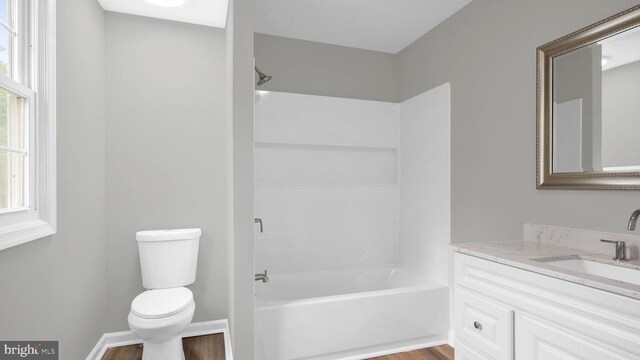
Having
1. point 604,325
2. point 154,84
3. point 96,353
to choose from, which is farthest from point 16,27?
point 604,325

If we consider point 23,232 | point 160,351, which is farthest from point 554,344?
point 23,232

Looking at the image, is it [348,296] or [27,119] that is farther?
[348,296]

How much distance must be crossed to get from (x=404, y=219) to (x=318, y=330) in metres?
1.56

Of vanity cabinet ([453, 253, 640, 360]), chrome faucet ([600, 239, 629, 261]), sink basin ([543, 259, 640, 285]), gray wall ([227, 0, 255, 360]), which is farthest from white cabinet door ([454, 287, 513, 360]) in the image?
gray wall ([227, 0, 255, 360])

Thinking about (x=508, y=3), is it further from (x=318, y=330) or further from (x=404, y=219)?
(x=318, y=330)

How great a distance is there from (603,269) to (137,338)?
2965 millimetres

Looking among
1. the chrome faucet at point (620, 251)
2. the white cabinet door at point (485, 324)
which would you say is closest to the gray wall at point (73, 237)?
the white cabinet door at point (485, 324)

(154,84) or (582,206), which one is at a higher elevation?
(154,84)

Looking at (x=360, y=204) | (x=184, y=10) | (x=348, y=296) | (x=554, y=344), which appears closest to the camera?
(x=554, y=344)

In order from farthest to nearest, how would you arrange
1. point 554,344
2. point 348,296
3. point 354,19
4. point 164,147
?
point 354,19
point 164,147
point 348,296
point 554,344

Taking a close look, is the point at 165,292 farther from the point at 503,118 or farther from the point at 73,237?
the point at 503,118

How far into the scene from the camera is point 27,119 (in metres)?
1.51

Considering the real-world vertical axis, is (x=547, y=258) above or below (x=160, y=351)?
above

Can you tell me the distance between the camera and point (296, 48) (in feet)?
10.2
